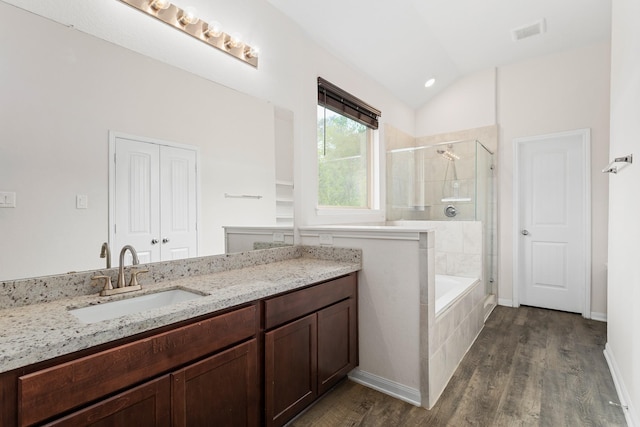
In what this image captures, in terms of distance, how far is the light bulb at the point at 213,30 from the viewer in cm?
185

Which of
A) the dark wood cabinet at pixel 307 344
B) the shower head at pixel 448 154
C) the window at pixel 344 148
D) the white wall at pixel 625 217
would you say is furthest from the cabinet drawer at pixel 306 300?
the shower head at pixel 448 154

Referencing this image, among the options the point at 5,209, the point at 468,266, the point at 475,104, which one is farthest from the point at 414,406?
the point at 475,104

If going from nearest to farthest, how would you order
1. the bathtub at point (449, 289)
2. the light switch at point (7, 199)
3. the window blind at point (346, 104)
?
the light switch at point (7, 199) < the bathtub at point (449, 289) < the window blind at point (346, 104)

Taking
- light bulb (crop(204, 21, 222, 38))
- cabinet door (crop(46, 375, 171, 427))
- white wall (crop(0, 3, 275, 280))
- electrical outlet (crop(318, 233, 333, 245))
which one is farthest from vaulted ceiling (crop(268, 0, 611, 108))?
cabinet door (crop(46, 375, 171, 427))

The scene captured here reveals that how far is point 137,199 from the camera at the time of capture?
1532 mm

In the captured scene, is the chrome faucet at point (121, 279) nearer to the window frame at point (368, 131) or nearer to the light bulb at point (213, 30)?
the light bulb at point (213, 30)

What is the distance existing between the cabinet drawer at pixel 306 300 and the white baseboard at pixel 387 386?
1.83 ft

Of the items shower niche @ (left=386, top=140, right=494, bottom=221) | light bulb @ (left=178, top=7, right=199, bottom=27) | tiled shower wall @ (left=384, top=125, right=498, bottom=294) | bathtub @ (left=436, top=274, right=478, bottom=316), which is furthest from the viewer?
tiled shower wall @ (left=384, top=125, right=498, bottom=294)

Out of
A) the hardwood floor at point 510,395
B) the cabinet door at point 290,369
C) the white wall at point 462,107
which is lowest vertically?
the hardwood floor at point 510,395

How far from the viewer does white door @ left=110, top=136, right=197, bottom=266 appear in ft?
4.84

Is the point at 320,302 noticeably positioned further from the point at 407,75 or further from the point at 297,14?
the point at 407,75

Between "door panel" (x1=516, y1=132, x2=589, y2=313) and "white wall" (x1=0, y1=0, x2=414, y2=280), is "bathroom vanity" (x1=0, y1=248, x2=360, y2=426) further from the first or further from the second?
"door panel" (x1=516, y1=132, x2=589, y2=313)

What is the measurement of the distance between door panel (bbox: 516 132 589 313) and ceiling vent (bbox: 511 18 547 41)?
1.10m

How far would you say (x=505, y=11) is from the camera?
2.91m
